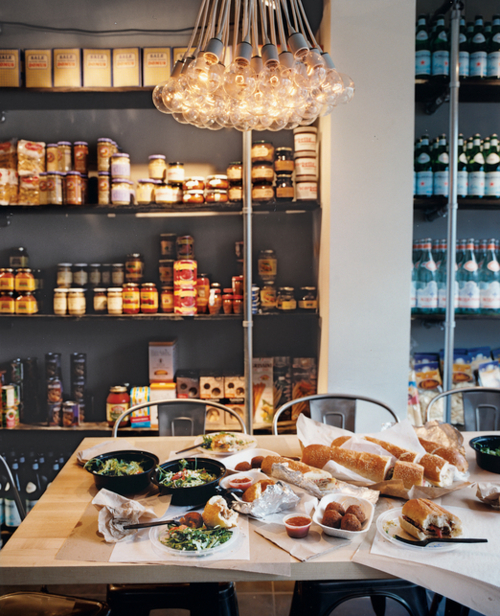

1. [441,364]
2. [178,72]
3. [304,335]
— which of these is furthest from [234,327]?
[178,72]

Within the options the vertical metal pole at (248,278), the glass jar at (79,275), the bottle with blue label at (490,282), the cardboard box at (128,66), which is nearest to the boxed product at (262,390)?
the vertical metal pole at (248,278)

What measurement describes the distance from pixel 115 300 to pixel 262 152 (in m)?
1.07

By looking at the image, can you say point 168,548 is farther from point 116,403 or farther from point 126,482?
point 116,403

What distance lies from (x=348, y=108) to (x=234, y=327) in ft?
4.35

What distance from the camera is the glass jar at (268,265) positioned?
2666mm

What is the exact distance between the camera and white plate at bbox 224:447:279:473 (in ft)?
4.77

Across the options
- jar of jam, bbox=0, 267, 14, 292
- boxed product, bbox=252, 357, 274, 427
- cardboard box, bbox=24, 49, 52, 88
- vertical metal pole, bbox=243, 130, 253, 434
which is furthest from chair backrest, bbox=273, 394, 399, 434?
cardboard box, bbox=24, 49, 52, 88

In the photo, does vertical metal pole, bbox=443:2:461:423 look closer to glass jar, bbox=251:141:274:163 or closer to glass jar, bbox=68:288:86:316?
glass jar, bbox=251:141:274:163

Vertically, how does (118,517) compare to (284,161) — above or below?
below

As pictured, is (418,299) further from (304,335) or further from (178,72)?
(178,72)

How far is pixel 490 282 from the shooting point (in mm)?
2594

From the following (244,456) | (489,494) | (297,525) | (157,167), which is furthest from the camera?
(157,167)

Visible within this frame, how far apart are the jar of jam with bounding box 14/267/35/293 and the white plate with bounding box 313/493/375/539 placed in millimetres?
2049

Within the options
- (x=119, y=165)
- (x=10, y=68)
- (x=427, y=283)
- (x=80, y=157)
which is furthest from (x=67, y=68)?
(x=427, y=283)
